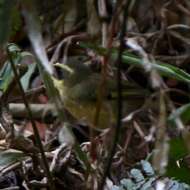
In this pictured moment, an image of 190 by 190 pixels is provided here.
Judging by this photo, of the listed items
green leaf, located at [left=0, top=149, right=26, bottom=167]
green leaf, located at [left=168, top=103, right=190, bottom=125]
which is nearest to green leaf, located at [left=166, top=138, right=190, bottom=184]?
green leaf, located at [left=168, top=103, right=190, bottom=125]

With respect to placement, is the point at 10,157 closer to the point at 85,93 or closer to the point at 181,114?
the point at 85,93

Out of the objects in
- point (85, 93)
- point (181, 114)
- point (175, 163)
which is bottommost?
point (85, 93)

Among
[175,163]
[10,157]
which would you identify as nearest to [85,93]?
[10,157]

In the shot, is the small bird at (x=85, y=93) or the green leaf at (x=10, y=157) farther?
the small bird at (x=85, y=93)

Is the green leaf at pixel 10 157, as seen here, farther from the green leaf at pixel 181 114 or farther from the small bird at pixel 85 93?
the green leaf at pixel 181 114

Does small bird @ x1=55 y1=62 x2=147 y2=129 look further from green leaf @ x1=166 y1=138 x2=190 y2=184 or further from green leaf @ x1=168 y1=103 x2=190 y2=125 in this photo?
green leaf @ x1=168 y1=103 x2=190 y2=125

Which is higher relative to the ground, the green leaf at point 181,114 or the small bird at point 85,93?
the green leaf at point 181,114

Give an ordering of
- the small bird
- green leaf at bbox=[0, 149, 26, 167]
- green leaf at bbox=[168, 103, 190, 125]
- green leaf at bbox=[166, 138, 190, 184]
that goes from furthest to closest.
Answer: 1. the small bird
2. green leaf at bbox=[0, 149, 26, 167]
3. green leaf at bbox=[166, 138, 190, 184]
4. green leaf at bbox=[168, 103, 190, 125]

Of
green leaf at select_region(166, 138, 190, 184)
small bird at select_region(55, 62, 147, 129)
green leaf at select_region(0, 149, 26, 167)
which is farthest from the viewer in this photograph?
small bird at select_region(55, 62, 147, 129)

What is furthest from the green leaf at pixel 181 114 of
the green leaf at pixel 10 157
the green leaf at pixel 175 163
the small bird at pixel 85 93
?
the small bird at pixel 85 93

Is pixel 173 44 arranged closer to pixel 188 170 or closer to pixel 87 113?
pixel 87 113

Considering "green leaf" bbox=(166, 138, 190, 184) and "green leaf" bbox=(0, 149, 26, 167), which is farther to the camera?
"green leaf" bbox=(0, 149, 26, 167)

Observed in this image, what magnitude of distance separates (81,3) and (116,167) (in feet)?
4.92

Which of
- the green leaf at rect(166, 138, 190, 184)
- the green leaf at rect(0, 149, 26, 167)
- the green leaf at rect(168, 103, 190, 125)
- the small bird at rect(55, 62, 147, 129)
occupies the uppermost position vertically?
the green leaf at rect(168, 103, 190, 125)
